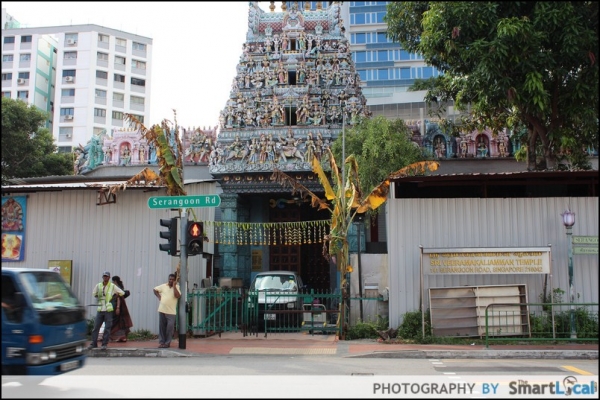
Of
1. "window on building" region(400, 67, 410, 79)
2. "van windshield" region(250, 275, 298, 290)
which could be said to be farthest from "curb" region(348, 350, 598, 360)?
"window on building" region(400, 67, 410, 79)

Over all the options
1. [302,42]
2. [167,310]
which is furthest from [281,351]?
[302,42]

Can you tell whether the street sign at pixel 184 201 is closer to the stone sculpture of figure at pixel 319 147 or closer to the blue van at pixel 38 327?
the blue van at pixel 38 327

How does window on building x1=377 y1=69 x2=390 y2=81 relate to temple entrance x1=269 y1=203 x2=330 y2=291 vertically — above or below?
above

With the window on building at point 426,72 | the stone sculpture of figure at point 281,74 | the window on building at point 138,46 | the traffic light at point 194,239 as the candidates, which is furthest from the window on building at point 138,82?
the traffic light at point 194,239

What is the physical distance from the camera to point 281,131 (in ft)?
88.0

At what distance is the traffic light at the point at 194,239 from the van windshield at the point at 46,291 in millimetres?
4276

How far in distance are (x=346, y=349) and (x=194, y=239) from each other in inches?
175

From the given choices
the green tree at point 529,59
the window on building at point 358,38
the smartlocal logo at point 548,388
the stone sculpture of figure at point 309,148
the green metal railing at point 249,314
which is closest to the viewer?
the smartlocal logo at point 548,388

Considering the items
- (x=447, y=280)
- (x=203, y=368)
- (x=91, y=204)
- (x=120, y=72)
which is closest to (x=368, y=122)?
(x=447, y=280)

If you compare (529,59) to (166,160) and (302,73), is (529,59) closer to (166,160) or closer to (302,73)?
(166,160)

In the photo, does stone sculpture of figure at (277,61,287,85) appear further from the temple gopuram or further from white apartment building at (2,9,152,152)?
white apartment building at (2,9,152,152)

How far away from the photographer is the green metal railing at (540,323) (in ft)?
46.6

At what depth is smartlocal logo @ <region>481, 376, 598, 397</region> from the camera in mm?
8328

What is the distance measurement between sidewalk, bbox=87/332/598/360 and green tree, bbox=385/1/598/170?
630 cm
